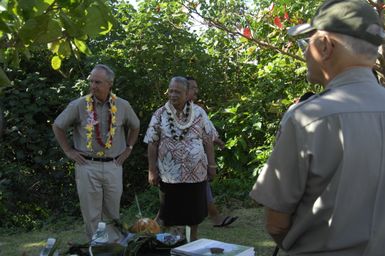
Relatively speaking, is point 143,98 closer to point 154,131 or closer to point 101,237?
point 154,131

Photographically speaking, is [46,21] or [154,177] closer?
[46,21]

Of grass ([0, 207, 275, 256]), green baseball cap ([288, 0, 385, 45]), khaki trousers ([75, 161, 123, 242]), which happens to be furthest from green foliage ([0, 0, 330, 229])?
green baseball cap ([288, 0, 385, 45])

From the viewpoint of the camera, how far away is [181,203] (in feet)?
15.7

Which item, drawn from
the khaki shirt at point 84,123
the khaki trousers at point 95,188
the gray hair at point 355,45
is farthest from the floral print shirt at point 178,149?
the gray hair at point 355,45

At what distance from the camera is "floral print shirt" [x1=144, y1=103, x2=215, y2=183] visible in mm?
4723

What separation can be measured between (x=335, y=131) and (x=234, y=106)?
6.46 m

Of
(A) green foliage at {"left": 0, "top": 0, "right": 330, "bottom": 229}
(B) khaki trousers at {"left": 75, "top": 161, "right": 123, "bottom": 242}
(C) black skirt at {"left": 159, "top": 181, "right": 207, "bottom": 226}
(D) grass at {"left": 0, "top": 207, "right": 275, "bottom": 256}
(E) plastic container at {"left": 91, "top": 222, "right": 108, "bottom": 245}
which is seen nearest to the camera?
(E) plastic container at {"left": 91, "top": 222, "right": 108, "bottom": 245}

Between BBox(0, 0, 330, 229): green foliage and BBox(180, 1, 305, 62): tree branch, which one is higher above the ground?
BBox(180, 1, 305, 62): tree branch

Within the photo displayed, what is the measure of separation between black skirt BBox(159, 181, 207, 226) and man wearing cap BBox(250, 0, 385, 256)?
316 cm

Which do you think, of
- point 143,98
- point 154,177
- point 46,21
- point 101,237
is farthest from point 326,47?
point 143,98

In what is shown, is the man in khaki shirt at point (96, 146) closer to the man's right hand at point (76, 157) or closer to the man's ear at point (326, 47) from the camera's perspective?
the man's right hand at point (76, 157)

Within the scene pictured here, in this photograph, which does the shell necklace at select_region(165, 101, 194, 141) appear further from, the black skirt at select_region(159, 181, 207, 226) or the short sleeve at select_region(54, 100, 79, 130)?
the short sleeve at select_region(54, 100, 79, 130)

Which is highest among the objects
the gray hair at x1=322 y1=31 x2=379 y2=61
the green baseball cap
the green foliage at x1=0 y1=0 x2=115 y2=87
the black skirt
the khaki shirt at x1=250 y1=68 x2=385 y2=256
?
the green foliage at x1=0 y1=0 x2=115 y2=87

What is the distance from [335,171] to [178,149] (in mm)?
3248
